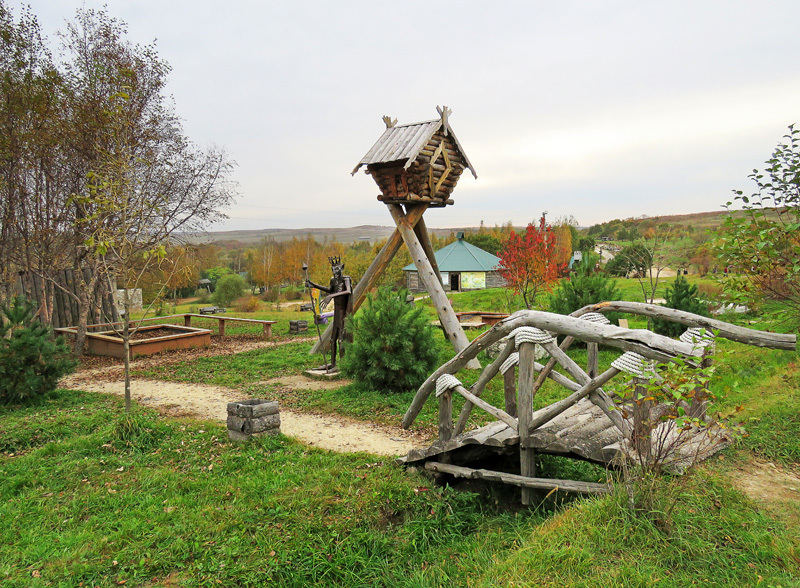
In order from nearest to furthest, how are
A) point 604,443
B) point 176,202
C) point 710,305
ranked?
point 604,443, point 710,305, point 176,202

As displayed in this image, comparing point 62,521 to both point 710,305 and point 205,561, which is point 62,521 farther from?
point 710,305

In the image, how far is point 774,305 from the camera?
5031 mm

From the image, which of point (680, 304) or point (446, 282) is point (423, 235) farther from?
point (446, 282)

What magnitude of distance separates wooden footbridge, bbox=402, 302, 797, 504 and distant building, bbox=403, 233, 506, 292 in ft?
89.7

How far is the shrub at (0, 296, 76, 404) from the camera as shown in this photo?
8.16 meters

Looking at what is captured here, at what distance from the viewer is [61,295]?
15.7 m

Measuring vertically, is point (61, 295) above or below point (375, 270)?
below

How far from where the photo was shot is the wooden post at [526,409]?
4.25m

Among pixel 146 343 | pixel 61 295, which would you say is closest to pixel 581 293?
pixel 146 343

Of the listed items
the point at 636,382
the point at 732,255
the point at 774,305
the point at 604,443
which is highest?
the point at 732,255

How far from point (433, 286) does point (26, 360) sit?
740 cm

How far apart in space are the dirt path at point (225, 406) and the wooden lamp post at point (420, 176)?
8.62 ft

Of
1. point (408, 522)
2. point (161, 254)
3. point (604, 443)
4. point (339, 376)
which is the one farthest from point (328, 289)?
point (604, 443)

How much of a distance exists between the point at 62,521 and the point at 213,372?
6.88 meters
